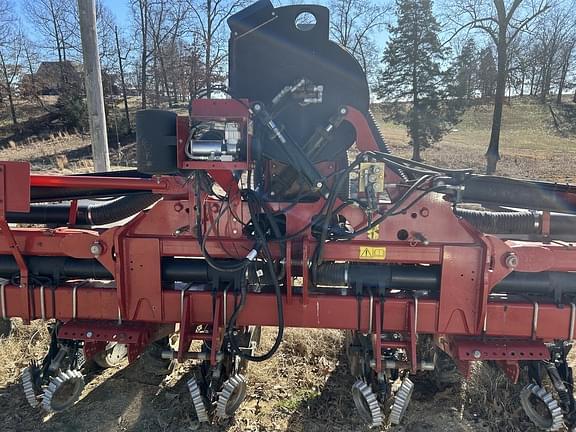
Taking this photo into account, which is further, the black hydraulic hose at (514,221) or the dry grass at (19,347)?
the dry grass at (19,347)

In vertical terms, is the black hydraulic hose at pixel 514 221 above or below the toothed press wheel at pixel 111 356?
above

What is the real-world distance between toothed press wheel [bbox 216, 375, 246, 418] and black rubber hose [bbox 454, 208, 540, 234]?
5.97 ft

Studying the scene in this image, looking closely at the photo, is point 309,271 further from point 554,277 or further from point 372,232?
point 554,277

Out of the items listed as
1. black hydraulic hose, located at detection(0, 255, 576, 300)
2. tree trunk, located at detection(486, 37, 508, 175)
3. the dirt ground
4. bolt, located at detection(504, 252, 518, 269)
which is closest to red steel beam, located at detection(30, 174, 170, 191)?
black hydraulic hose, located at detection(0, 255, 576, 300)

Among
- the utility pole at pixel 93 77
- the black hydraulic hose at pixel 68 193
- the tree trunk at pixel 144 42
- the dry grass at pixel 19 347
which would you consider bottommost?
the dry grass at pixel 19 347

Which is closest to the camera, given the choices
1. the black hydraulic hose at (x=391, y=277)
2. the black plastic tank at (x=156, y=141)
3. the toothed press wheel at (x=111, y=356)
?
the black plastic tank at (x=156, y=141)

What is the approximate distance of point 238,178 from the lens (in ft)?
9.99

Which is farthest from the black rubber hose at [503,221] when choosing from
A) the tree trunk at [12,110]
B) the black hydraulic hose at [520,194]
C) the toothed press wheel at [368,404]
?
the tree trunk at [12,110]

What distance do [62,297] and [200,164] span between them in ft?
4.63

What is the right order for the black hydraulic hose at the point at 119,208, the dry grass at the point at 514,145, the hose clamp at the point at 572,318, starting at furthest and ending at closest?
the dry grass at the point at 514,145 → the black hydraulic hose at the point at 119,208 → the hose clamp at the point at 572,318

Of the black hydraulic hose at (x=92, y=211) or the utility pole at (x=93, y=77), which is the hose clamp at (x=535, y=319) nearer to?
the black hydraulic hose at (x=92, y=211)

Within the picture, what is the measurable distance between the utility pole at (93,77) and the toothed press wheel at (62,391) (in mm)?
4844

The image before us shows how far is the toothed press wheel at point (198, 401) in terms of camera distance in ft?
10.0

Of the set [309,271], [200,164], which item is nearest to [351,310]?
[309,271]
